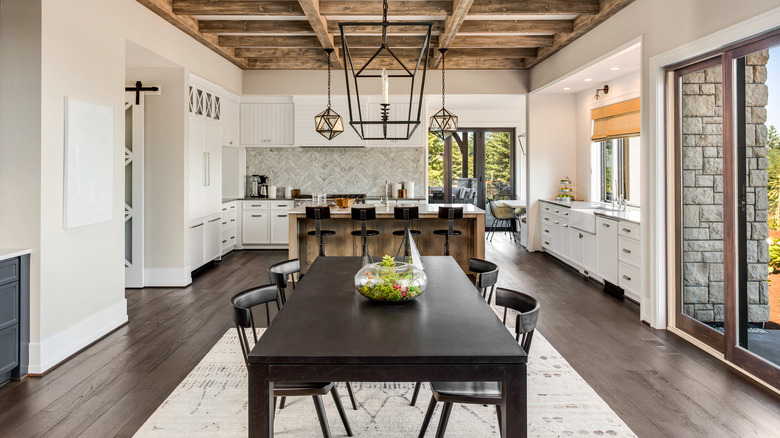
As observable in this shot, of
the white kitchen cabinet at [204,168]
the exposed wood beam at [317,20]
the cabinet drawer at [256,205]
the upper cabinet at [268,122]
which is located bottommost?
the cabinet drawer at [256,205]

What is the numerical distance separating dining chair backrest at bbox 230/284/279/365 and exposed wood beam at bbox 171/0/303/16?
11.8 ft

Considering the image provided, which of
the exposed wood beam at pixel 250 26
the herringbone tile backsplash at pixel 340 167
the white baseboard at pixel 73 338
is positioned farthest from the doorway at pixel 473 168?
the white baseboard at pixel 73 338

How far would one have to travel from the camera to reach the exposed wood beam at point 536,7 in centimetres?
485

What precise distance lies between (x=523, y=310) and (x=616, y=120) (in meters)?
5.07

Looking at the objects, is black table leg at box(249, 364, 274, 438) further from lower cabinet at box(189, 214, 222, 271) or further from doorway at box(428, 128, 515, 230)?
doorway at box(428, 128, 515, 230)

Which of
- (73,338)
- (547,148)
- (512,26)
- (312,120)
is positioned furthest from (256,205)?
(547,148)

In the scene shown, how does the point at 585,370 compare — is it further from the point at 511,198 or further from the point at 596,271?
the point at 511,198

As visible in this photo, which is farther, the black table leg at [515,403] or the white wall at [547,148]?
the white wall at [547,148]

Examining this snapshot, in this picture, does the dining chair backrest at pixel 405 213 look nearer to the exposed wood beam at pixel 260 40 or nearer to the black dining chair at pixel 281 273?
the black dining chair at pixel 281 273

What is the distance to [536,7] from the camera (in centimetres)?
488

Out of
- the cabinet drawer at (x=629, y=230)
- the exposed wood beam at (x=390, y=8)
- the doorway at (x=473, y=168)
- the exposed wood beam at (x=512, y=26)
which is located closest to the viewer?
the cabinet drawer at (x=629, y=230)

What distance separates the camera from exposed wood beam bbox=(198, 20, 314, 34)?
5641 mm

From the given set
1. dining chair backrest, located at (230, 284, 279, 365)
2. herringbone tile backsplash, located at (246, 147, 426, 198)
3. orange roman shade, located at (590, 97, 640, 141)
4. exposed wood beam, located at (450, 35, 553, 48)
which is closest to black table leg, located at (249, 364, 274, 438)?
dining chair backrest, located at (230, 284, 279, 365)

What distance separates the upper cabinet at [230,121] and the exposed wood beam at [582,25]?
4869 millimetres
